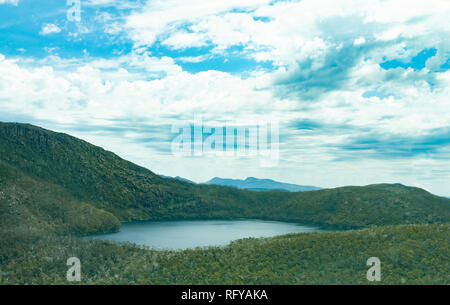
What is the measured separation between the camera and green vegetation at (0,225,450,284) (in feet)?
124

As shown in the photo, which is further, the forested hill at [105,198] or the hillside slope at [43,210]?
the forested hill at [105,198]

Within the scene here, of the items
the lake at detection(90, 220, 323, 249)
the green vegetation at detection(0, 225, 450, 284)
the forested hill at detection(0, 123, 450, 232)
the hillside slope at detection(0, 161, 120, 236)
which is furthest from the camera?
the forested hill at detection(0, 123, 450, 232)

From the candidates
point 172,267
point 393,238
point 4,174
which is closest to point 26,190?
point 4,174

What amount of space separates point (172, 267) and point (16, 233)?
119 ft

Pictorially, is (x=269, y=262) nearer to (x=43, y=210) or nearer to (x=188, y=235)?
(x=188, y=235)

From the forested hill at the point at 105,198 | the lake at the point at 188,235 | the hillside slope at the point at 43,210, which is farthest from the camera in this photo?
the forested hill at the point at 105,198

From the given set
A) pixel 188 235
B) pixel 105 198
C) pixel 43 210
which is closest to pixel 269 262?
pixel 188 235

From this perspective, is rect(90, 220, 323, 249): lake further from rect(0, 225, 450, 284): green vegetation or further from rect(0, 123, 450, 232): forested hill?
rect(0, 225, 450, 284): green vegetation

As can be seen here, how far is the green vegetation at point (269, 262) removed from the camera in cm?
3788

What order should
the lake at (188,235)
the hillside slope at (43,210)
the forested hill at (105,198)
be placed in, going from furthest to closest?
the forested hill at (105,198) < the hillside slope at (43,210) < the lake at (188,235)

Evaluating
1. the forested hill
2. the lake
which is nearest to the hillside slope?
the forested hill

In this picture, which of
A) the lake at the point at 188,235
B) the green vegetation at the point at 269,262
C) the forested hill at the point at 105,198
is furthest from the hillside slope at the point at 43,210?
the green vegetation at the point at 269,262

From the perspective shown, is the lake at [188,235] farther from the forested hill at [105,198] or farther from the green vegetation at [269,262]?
the green vegetation at [269,262]
